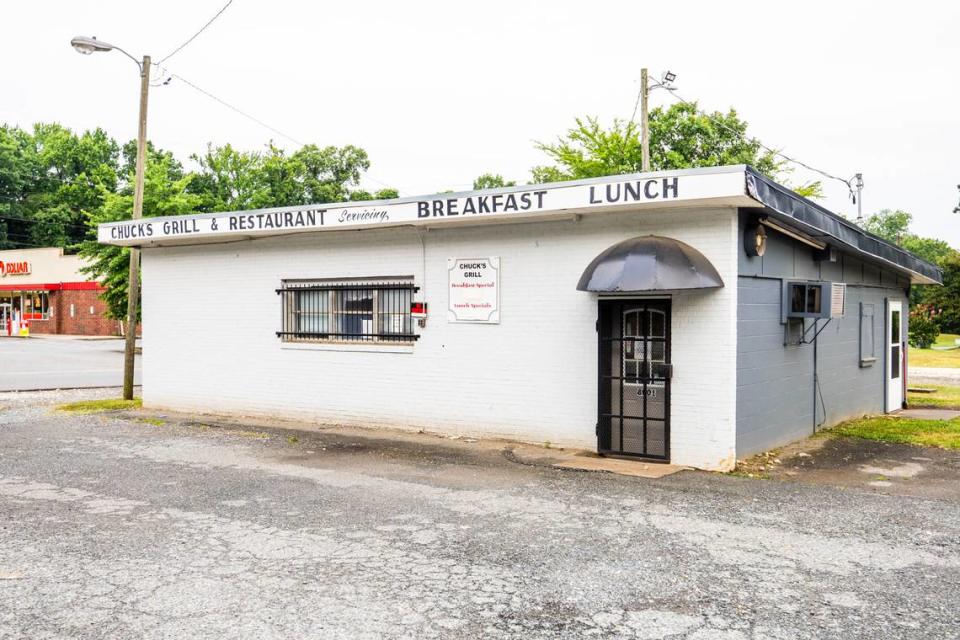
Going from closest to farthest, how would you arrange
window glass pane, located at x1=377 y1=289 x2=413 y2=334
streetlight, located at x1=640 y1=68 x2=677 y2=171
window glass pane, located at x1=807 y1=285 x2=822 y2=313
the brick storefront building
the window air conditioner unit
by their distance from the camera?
the window air conditioner unit → window glass pane, located at x1=807 y1=285 x2=822 y2=313 → window glass pane, located at x1=377 y1=289 x2=413 y2=334 → streetlight, located at x1=640 y1=68 x2=677 y2=171 → the brick storefront building

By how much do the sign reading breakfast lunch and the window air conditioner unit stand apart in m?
2.56

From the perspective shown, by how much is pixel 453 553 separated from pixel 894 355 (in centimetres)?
1281

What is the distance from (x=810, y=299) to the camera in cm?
1083

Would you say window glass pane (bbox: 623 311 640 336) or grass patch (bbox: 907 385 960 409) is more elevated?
window glass pane (bbox: 623 311 640 336)

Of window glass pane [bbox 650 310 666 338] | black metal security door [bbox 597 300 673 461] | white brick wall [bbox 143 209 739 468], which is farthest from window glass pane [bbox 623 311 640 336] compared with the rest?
white brick wall [bbox 143 209 739 468]

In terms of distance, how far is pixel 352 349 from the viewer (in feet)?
41.2

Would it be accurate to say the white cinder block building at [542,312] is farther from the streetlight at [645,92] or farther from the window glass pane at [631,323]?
the streetlight at [645,92]

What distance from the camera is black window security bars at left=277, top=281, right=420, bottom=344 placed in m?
12.2

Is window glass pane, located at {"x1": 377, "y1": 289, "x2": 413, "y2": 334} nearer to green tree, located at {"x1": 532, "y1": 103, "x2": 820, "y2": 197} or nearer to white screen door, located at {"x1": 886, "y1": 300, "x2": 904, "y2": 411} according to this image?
white screen door, located at {"x1": 886, "y1": 300, "x2": 904, "y2": 411}

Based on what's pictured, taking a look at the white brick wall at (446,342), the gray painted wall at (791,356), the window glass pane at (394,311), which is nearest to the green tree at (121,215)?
the white brick wall at (446,342)

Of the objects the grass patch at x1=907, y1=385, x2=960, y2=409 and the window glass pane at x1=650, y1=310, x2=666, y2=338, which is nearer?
the window glass pane at x1=650, y1=310, x2=666, y2=338

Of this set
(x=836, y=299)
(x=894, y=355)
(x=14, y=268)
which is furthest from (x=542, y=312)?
(x=14, y=268)

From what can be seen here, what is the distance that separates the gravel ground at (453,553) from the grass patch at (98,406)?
5370 mm

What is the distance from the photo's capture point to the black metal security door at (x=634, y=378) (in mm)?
9711
